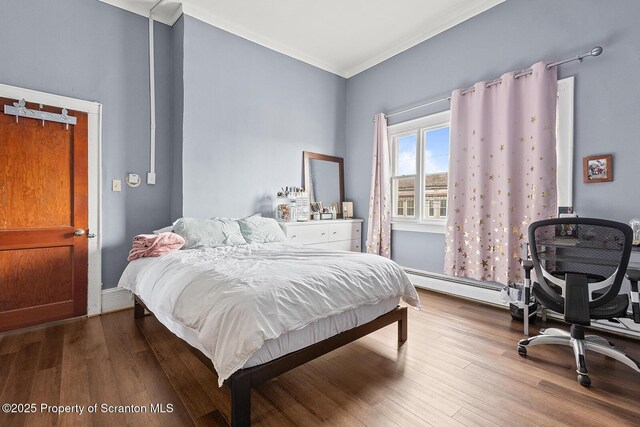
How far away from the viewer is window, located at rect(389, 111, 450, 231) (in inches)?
147

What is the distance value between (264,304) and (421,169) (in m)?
3.18

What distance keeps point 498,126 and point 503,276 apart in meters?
1.53

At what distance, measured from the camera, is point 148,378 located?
1.84 metres

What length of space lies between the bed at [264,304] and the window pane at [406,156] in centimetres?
226

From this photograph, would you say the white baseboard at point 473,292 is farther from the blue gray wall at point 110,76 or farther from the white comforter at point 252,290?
the blue gray wall at point 110,76

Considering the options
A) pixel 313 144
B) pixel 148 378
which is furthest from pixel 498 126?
pixel 148 378

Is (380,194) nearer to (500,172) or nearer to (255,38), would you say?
(500,172)

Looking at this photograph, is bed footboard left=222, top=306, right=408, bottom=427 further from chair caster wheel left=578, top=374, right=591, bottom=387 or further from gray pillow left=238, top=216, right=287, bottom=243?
gray pillow left=238, top=216, right=287, bottom=243

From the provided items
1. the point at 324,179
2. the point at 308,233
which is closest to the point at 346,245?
the point at 308,233

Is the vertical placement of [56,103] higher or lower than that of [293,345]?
higher

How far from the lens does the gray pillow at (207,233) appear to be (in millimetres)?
2740

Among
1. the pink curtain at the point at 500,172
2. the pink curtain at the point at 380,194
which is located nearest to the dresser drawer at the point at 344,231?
the pink curtain at the point at 380,194

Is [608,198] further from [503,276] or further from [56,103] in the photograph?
[56,103]

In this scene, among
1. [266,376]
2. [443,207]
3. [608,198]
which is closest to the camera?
[266,376]
